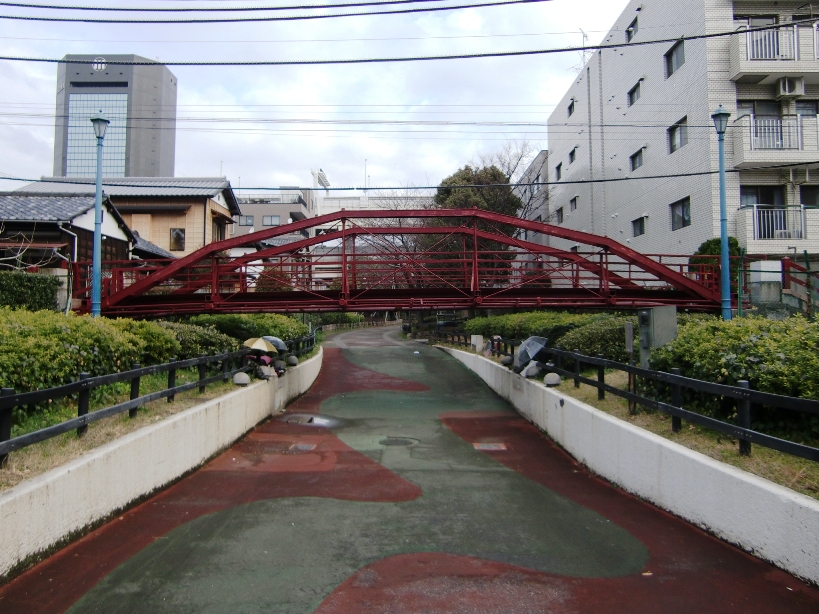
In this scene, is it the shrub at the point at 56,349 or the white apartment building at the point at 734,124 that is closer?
the shrub at the point at 56,349

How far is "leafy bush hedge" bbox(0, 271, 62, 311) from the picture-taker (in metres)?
15.1

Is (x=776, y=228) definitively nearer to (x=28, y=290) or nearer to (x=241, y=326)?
(x=241, y=326)

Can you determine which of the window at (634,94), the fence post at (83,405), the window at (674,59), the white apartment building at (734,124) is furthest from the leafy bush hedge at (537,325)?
the window at (634,94)

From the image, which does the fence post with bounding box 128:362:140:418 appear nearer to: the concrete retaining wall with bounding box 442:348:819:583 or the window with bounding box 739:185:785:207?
the concrete retaining wall with bounding box 442:348:819:583

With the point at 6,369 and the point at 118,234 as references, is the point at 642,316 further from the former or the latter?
the point at 118,234

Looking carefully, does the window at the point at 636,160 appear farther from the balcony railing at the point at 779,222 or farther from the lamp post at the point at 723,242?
the lamp post at the point at 723,242

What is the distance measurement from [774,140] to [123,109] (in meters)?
80.9

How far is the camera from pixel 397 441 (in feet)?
35.8

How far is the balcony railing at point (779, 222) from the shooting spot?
20.5m

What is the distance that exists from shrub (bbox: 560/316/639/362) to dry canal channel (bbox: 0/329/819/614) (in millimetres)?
2972

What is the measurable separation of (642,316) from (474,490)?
11.3 ft

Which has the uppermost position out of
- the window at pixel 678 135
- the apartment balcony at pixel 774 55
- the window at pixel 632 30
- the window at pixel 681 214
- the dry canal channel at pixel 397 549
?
the window at pixel 632 30

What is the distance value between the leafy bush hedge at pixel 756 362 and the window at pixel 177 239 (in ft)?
104

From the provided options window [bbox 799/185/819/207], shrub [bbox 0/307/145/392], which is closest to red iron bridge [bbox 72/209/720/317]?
shrub [bbox 0/307/145/392]
